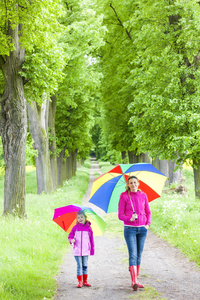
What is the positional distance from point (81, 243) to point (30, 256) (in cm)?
177

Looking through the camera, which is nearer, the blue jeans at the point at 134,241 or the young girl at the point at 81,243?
the blue jeans at the point at 134,241

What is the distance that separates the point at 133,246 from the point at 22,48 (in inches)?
273

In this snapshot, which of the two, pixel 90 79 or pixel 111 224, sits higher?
pixel 90 79

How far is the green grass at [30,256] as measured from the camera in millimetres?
5047

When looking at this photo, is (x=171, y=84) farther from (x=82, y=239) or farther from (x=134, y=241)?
(x=82, y=239)

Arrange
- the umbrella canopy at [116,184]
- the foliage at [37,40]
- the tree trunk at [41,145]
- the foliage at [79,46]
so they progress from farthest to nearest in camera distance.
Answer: the tree trunk at [41,145] → the foliage at [79,46] → the foliage at [37,40] → the umbrella canopy at [116,184]

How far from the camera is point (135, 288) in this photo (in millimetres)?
5227

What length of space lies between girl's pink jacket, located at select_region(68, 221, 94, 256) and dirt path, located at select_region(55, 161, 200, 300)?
0.59 m

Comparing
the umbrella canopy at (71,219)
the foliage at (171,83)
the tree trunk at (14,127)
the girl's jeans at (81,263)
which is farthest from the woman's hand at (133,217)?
the foliage at (171,83)

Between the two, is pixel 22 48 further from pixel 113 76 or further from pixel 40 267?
pixel 113 76

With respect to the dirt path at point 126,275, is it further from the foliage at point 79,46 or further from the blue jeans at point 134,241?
the foliage at point 79,46

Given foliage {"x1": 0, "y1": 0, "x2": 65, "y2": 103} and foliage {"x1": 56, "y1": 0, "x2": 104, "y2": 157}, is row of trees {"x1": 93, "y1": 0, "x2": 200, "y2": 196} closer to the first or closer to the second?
foliage {"x1": 56, "y1": 0, "x2": 104, "y2": 157}

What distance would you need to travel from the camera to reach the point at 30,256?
674 centimetres

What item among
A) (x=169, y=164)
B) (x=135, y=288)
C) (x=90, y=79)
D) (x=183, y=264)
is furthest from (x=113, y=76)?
(x=135, y=288)
